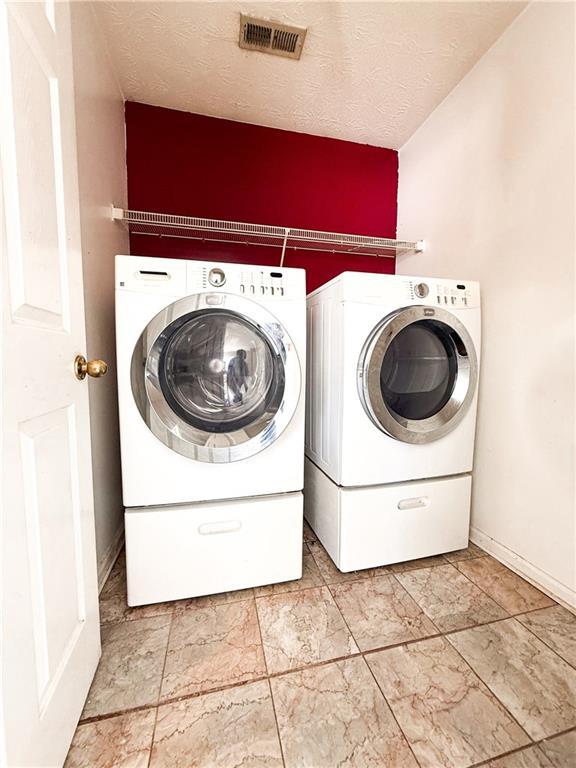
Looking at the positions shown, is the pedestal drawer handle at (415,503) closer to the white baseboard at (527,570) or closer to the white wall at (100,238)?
the white baseboard at (527,570)

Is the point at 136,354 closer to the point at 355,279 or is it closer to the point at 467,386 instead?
the point at 355,279

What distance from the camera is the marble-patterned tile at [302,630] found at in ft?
3.35

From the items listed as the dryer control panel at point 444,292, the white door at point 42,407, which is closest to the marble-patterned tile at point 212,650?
the white door at point 42,407

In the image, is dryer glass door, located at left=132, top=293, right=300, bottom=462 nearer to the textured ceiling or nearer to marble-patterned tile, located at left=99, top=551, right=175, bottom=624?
marble-patterned tile, located at left=99, top=551, right=175, bottom=624

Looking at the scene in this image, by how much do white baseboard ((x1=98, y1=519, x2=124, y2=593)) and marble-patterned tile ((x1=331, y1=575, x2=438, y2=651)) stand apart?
91cm

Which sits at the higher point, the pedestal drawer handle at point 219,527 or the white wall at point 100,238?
the white wall at point 100,238

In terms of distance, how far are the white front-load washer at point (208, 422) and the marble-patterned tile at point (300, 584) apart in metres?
0.05

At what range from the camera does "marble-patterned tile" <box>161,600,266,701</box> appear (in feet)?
3.10

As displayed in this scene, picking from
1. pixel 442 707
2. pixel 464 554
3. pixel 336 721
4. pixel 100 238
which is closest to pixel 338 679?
pixel 336 721

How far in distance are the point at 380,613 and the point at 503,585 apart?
542 millimetres

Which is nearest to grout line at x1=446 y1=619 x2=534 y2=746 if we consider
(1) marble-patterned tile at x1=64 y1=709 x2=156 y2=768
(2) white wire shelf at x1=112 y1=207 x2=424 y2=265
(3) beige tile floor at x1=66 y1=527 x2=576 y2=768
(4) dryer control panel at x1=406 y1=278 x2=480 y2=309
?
(3) beige tile floor at x1=66 y1=527 x2=576 y2=768

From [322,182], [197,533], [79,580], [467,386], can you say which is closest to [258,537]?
[197,533]

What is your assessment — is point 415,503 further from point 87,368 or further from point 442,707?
point 87,368

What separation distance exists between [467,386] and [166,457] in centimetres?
123
